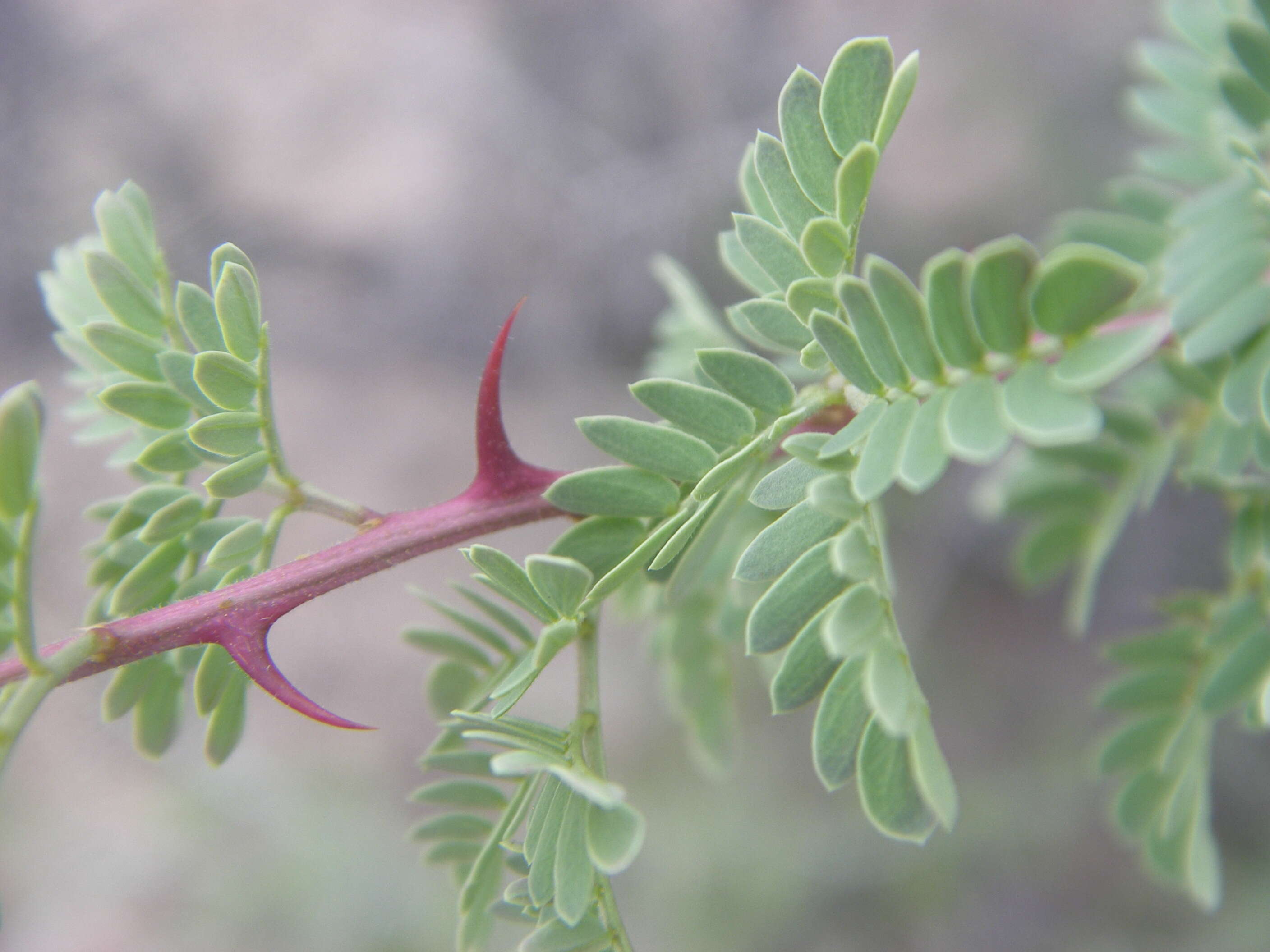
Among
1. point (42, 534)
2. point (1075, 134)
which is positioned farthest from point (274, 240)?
point (1075, 134)

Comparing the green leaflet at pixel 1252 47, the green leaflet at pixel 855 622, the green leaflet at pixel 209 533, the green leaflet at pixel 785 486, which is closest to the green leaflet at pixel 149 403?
the green leaflet at pixel 209 533

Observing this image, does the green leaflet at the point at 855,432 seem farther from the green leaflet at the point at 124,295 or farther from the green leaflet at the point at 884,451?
the green leaflet at the point at 124,295

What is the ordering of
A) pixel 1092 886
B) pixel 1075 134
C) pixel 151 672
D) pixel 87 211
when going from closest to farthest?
1. pixel 151 672
2. pixel 1092 886
3. pixel 1075 134
4. pixel 87 211

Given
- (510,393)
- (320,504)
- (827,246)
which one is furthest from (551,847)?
(510,393)

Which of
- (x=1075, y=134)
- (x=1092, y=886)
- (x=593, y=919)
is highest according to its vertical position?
(x=1075, y=134)

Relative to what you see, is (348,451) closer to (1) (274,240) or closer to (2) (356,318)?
(2) (356,318)

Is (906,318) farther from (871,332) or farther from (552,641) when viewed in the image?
(552,641)
